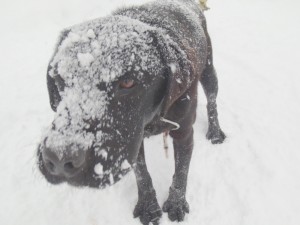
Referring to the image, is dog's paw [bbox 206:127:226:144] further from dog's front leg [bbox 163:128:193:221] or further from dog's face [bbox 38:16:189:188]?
dog's face [bbox 38:16:189:188]

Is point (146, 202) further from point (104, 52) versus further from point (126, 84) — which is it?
point (104, 52)

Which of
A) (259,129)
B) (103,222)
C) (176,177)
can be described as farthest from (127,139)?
(259,129)

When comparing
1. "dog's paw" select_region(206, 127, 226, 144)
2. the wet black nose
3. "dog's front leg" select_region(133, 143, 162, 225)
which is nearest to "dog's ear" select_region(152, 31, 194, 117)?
the wet black nose

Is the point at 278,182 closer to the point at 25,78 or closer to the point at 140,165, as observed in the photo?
the point at 140,165

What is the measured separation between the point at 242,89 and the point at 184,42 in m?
2.81

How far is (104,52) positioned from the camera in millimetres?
1932

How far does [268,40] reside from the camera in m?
6.79

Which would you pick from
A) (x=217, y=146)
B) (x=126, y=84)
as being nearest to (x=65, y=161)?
(x=126, y=84)

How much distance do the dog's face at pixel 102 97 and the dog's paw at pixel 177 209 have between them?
136 centimetres

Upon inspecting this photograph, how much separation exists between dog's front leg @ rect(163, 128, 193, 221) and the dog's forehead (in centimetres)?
114

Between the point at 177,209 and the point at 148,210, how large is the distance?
29 cm

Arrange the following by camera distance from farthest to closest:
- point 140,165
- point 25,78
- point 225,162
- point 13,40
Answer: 1. point 13,40
2. point 25,78
3. point 225,162
4. point 140,165

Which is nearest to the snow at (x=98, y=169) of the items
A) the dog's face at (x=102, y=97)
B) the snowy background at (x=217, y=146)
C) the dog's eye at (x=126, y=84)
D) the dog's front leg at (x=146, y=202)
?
the dog's face at (x=102, y=97)

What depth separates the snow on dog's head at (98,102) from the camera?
1.79 metres
